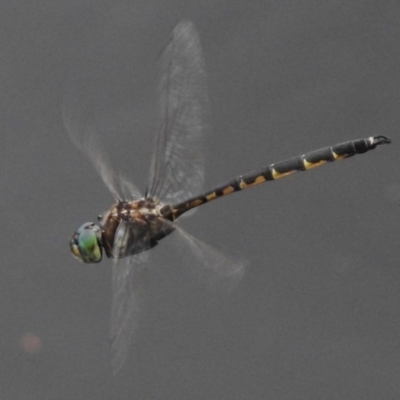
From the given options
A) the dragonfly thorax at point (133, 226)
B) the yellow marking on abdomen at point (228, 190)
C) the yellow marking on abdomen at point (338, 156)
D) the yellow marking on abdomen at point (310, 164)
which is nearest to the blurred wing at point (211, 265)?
the dragonfly thorax at point (133, 226)

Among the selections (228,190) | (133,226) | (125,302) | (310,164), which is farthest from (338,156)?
(125,302)

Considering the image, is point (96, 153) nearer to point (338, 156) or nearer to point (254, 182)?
point (254, 182)

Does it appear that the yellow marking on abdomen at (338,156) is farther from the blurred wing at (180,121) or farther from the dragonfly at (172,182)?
the blurred wing at (180,121)

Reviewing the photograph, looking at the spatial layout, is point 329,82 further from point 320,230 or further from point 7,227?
point 7,227

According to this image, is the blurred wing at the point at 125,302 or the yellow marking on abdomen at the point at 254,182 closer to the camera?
the blurred wing at the point at 125,302

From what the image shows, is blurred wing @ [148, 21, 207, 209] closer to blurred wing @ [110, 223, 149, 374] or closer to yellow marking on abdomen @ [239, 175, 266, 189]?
yellow marking on abdomen @ [239, 175, 266, 189]

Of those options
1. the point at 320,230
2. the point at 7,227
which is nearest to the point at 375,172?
the point at 320,230
